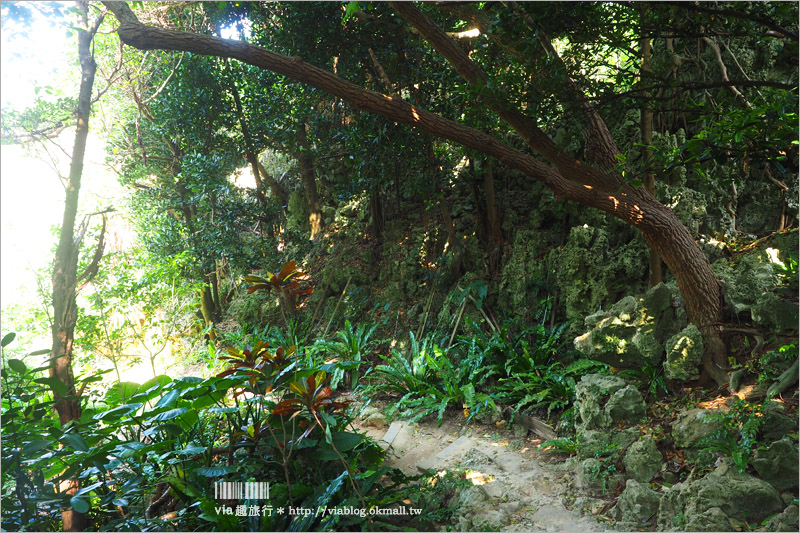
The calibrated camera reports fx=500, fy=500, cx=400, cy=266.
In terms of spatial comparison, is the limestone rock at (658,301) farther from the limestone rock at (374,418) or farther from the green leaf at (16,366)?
the green leaf at (16,366)

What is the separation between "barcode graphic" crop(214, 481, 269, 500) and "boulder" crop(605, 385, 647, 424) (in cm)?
243

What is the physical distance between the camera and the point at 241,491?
114 inches

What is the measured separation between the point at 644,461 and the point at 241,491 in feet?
8.20

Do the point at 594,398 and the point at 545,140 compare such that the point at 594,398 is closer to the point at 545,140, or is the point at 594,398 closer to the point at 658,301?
the point at 658,301

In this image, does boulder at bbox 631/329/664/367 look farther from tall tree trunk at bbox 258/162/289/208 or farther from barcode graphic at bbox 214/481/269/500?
tall tree trunk at bbox 258/162/289/208

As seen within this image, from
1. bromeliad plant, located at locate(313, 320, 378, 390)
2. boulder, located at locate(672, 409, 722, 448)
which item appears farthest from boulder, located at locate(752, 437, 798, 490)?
bromeliad plant, located at locate(313, 320, 378, 390)

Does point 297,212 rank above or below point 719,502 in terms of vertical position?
above

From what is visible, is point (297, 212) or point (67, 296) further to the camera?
point (297, 212)

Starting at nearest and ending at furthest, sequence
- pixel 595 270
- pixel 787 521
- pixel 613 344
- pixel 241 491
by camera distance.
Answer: pixel 787 521, pixel 241 491, pixel 613 344, pixel 595 270

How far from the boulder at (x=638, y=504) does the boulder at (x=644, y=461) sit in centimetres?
23

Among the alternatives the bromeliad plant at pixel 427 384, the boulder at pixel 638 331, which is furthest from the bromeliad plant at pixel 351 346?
the boulder at pixel 638 331

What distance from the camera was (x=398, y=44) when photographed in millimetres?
5766

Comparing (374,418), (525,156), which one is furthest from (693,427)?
(374,418)

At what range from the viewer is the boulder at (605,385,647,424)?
357 cm
